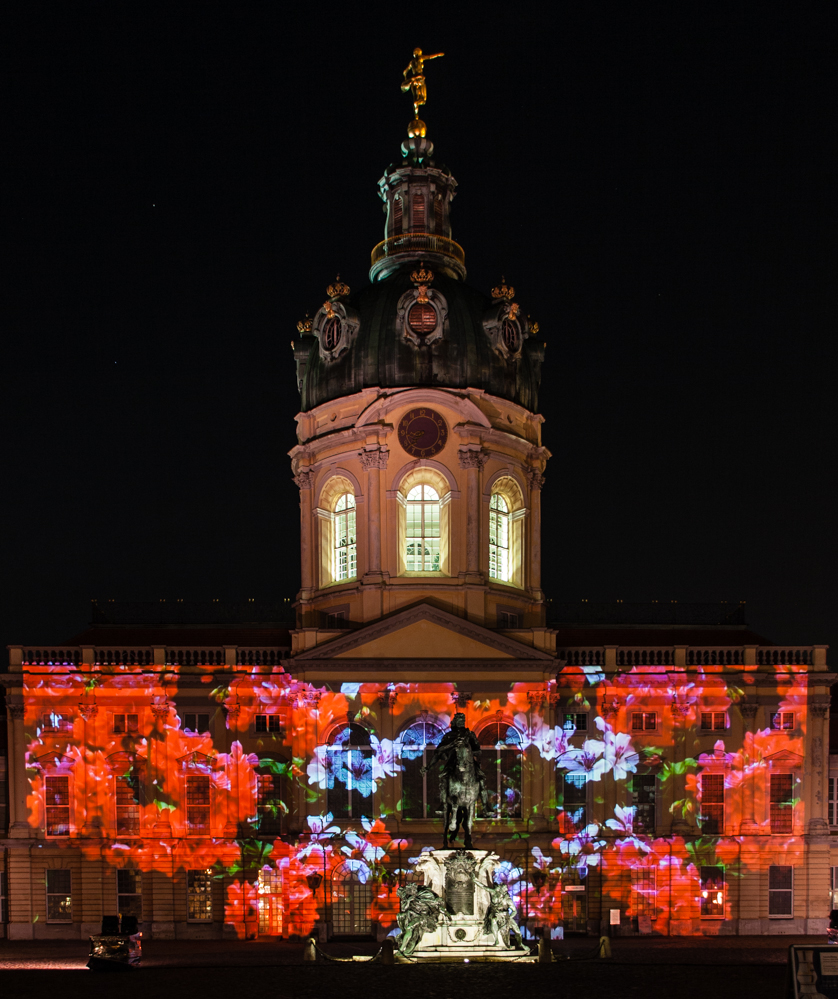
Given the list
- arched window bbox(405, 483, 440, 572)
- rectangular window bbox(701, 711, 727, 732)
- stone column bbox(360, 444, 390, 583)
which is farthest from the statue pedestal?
arched window bbox(405, 483, 440, 572)

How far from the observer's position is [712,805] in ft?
208

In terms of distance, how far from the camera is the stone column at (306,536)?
67.2 meters

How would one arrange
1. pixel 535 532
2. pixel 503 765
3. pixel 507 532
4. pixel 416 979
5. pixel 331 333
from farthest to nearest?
1. pixel 331 333
2. pixel 507 532
3. pixel 535 532
4. pixel 503 765
5. pixel 416 979

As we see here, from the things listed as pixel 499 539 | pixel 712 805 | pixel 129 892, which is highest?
pixel 499 539

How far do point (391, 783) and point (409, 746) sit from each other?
169 cm

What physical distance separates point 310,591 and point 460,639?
26.3ft

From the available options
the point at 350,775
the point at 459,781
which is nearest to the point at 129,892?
the point at 350,775

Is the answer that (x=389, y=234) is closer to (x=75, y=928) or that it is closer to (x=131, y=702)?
(x=131, y=702)

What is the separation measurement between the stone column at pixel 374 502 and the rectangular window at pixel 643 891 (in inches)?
650

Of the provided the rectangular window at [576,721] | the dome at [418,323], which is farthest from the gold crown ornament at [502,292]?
the rectangular window at [576,721]

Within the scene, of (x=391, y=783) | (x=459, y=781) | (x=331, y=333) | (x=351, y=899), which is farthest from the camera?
(x=331, y=333)

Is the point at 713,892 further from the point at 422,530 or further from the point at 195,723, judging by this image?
the point at 195,723

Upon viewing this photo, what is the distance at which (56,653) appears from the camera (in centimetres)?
6450

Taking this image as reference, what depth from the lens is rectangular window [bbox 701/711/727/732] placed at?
64.1 m
